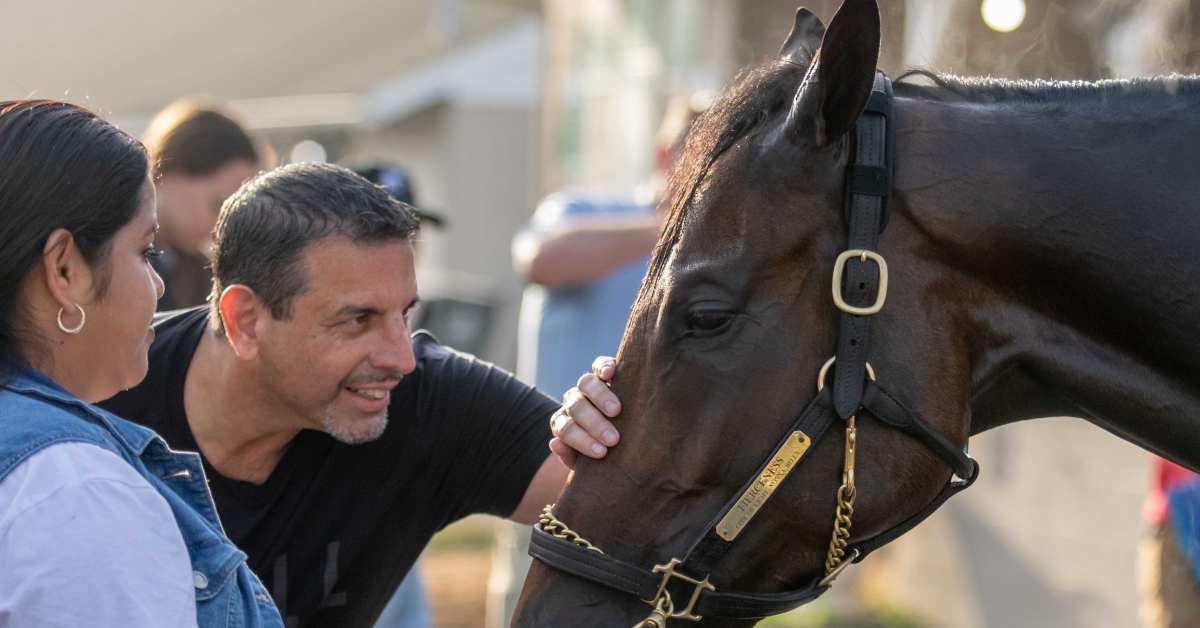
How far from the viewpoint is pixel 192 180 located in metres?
3.96

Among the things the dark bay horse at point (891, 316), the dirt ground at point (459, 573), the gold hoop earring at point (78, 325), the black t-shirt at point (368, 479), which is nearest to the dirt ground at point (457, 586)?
the dirt ground at point (459, 573)

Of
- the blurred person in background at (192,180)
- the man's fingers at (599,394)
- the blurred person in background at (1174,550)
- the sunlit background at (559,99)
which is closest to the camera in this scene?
the man's fingers at (599,394)

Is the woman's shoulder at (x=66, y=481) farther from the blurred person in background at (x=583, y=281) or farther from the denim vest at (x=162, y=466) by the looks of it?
the blurred person in background at (x=583, y=281)

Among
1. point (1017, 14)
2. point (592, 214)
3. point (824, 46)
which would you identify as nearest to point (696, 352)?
point (824, 46)

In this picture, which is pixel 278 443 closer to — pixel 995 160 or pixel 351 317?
pixel 351 317

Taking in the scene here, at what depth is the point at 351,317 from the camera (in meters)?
2.61

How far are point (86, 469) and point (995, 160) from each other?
4.46 ft

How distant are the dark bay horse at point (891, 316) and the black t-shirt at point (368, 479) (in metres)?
0.72

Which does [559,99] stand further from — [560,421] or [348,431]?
[560,421]

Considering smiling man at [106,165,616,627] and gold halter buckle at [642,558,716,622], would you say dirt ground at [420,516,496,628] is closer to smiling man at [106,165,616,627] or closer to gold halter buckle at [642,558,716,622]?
smiling man at [106,165,616,627]

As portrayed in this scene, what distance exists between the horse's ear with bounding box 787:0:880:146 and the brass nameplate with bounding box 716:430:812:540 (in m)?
0.46

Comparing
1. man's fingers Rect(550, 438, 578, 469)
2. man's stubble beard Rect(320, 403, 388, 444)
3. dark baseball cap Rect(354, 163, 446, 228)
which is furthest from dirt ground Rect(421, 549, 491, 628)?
man's fingers Rect(550, 438, 578, 469)

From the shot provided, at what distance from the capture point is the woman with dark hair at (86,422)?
1607mm

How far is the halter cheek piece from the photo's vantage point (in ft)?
6.49
